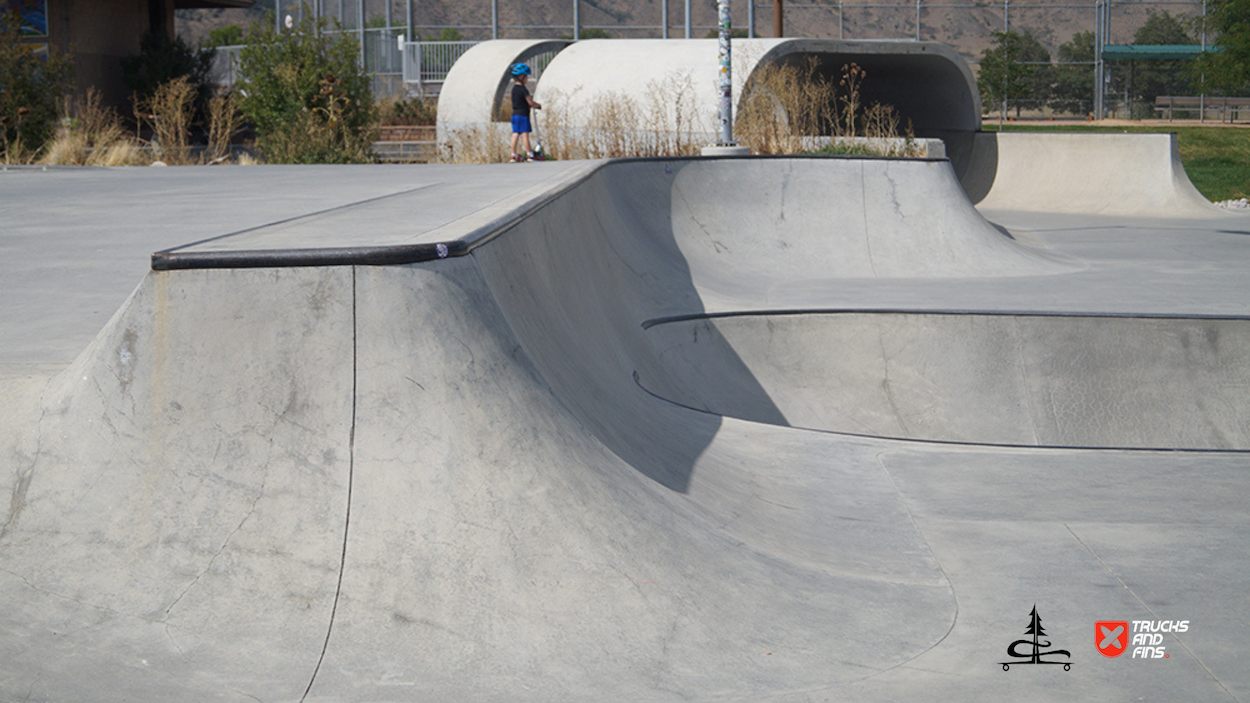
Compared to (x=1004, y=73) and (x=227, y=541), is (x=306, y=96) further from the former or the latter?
(x=1004, y=73)

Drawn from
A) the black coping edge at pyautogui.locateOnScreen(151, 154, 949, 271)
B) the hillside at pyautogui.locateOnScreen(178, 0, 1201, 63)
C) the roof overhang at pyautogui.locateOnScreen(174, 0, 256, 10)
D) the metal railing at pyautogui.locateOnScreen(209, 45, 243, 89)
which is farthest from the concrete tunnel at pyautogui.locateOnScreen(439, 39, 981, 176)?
the hillside at pyautogui.locateOnScreen(178, 0, 1201, 63)

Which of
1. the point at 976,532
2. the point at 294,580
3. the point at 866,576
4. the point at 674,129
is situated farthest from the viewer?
the point at 674,129

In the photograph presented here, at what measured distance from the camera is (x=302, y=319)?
275 cm

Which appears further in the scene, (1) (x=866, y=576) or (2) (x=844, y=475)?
(2) (x=844, y=475)

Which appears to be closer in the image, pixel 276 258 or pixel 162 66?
pixel 276 258

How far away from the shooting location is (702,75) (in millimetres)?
15703

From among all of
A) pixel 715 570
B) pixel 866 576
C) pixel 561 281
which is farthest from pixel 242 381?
pixel 561 281

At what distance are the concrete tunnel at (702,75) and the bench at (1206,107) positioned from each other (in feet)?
60.3

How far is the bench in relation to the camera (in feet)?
111

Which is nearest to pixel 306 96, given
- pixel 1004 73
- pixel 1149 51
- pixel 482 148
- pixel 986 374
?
pixel 482 148

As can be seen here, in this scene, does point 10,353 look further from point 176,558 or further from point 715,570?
point 715,570

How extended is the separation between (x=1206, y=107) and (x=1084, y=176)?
23357mm

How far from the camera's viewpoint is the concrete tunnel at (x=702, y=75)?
15.7 metres

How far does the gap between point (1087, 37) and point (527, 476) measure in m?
58.6
